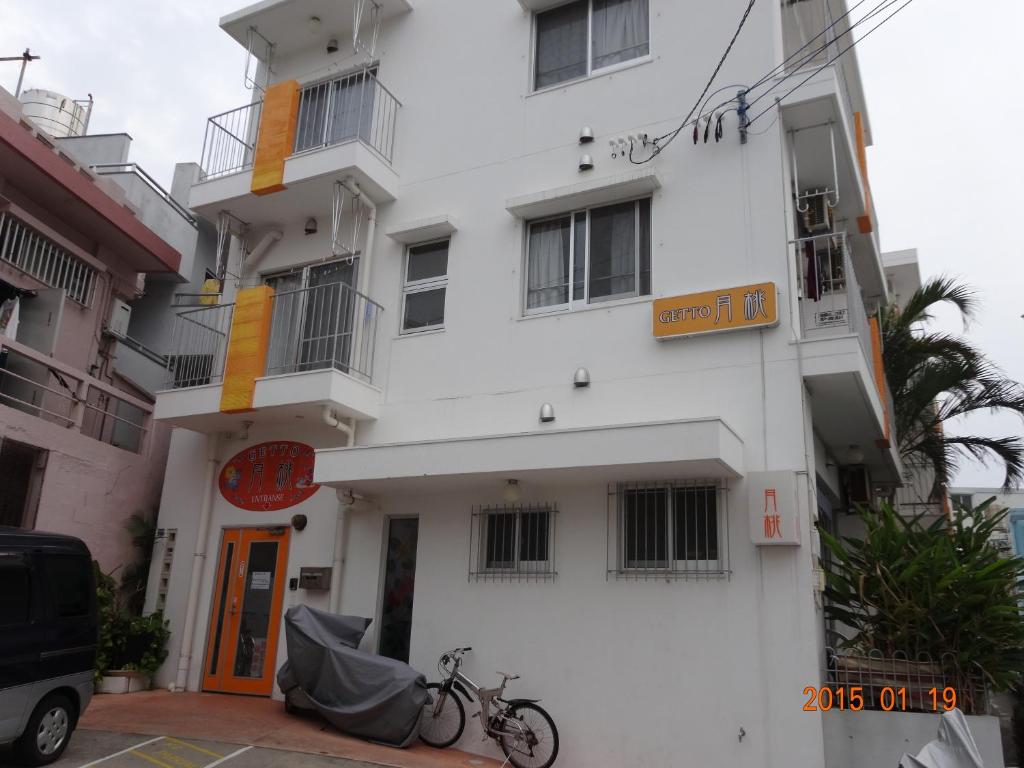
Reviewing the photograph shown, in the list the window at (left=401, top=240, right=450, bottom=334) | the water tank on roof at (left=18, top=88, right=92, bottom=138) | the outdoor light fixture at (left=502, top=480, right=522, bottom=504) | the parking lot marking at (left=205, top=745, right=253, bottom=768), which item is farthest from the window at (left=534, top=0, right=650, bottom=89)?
the water tank on roof at (left=18, top=88, right=92, bottom=138)

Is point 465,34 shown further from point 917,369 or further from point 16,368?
point 917,369

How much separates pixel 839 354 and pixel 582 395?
268 centimetres

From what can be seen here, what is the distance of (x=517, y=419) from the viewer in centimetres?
930

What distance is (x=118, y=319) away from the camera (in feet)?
46.0

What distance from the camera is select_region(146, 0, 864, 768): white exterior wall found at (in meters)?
7.58

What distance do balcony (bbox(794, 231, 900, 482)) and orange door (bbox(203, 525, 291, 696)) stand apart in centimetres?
676

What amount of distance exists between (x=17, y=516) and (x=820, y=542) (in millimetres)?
9825

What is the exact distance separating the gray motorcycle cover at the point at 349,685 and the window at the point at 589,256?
4.34 metres

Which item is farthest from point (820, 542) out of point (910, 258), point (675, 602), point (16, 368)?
point (910, 258)

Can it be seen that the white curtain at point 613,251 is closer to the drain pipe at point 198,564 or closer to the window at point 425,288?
the window at point 425,288

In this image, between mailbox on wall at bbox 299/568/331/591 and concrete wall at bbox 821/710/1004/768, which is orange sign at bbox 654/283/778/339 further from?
mailbox on wall at bbox 299/568/331/591

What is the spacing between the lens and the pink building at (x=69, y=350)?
417 inches

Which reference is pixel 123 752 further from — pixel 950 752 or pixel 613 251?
pixel 613 251
